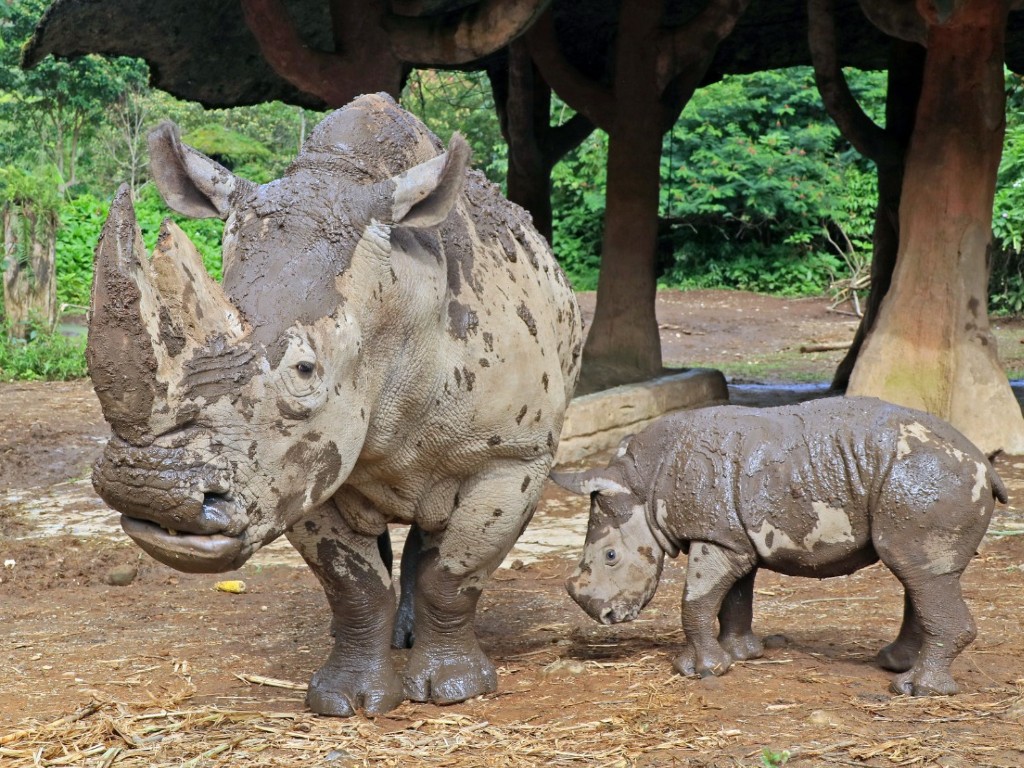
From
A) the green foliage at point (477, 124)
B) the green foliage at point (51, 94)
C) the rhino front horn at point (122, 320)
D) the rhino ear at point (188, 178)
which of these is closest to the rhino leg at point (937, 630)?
the rhino ear at point (188, 178)

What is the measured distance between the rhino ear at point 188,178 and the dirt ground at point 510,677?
1652mm

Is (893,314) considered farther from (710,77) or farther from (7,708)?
(7,708)

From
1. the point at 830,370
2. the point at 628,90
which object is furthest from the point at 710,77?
the point at 830,370

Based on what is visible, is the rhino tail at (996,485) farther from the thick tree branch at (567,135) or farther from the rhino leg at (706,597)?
the thick tree branch at (567,135)

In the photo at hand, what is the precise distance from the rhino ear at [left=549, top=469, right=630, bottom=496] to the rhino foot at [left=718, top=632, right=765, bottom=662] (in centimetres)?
66

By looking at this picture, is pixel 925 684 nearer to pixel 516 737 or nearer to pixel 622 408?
pixel 516 737

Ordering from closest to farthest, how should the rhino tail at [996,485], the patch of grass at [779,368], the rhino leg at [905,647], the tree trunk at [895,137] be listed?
the rhino tail at [996,485]
the rhino leg at [905,647]
the tree trunk at [895,137]
the patch of grass at [779,368]

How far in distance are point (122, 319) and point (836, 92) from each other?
839 cm

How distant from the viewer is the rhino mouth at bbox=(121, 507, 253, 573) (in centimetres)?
329

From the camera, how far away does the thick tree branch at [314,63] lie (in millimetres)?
8562

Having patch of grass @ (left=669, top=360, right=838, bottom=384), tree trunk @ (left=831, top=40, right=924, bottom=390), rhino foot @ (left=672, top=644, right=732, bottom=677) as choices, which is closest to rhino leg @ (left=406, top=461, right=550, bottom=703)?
rhino foot @ (left=672, top=644, right=732, bottom=677)

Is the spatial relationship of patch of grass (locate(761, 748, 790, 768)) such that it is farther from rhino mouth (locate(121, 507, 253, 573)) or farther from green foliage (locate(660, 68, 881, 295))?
green foliage (locate(660, 68, 881, 295))

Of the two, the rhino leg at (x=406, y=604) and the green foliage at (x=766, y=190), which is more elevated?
the green foliage at (x=766, y=190)

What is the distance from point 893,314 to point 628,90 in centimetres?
293
